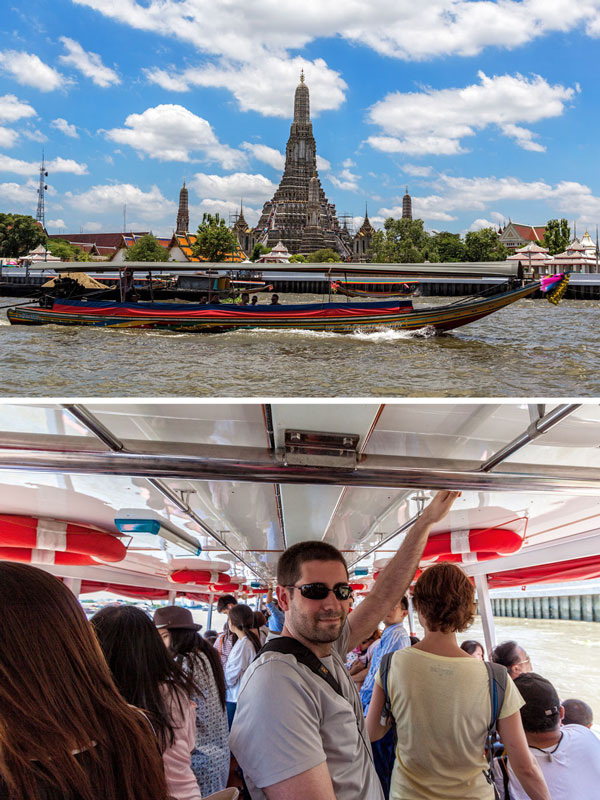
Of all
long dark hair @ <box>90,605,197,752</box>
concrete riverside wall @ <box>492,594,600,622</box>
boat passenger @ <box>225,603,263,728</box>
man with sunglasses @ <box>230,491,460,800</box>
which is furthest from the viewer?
concrete riverside wall @ <box>492,594,600,622</box>

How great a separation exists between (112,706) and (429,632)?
0.65m

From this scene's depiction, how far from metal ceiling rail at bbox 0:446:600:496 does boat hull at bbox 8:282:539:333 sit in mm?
8278

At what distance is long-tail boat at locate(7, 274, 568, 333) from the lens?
9359mm

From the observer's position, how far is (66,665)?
19.4 inches

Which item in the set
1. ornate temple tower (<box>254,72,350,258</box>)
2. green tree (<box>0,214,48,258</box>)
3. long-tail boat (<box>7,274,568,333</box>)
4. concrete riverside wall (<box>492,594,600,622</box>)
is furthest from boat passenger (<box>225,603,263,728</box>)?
ornate temple tower (<box>254,72,350,258</box>)

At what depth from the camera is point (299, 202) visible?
55781 mm

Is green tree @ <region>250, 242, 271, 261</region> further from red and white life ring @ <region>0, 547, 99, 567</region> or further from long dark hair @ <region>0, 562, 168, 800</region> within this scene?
long dark hair @ <region>0, 562, 168, 800</region>

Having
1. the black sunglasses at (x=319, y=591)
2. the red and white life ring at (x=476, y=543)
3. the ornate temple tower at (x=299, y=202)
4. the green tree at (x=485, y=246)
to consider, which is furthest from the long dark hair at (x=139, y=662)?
the ornate temple tower at (x=299, y=202)

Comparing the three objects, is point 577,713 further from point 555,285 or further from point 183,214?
point 183,214

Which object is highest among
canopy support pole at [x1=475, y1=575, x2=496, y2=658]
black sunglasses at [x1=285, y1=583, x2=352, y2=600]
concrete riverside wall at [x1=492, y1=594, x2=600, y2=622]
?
black sunglasses at [x1=285, y1=583, x2=352, y2=600]

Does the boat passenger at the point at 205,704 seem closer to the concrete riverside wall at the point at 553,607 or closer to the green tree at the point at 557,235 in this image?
the concrete riverside wall at the point at 553,607

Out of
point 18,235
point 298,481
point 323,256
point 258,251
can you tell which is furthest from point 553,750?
point 258,251

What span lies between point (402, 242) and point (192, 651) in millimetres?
41363

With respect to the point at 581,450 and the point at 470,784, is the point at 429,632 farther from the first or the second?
the point at 581,450
